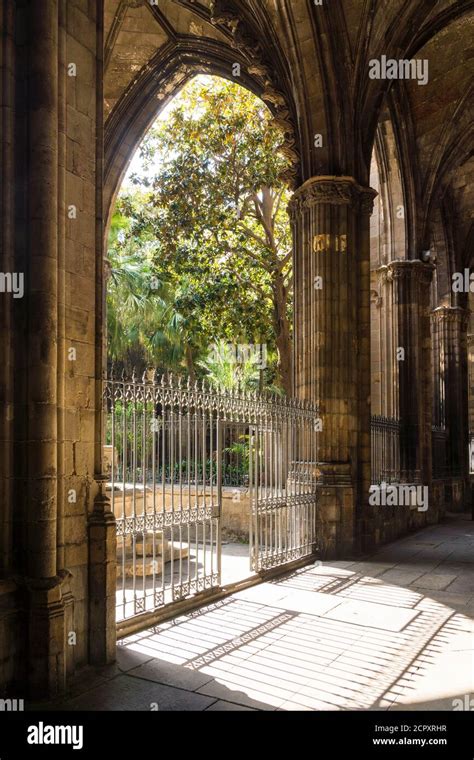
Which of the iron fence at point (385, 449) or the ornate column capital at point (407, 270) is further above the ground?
the ornate column capital at point (407, 270)

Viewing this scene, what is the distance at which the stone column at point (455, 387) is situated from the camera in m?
17.8

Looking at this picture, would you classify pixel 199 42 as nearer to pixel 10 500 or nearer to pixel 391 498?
pixel 391 498

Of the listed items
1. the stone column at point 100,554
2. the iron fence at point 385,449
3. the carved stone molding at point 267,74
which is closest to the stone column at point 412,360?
the iron fence at point 385,449

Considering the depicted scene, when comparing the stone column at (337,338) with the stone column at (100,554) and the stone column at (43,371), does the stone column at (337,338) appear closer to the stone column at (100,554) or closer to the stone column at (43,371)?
the stone column at (100,554)

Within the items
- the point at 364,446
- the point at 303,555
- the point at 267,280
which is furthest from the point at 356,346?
the point at 267,280

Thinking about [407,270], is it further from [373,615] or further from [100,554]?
[100,554]

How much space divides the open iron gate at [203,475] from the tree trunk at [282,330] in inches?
193

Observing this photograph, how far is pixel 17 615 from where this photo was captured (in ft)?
Answer: 13.9

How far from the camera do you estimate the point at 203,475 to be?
7.02m

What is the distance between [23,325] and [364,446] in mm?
6883

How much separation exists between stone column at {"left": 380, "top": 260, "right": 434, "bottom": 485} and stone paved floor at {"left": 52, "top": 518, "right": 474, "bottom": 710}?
6148 mm

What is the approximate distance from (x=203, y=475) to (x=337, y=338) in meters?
3.91

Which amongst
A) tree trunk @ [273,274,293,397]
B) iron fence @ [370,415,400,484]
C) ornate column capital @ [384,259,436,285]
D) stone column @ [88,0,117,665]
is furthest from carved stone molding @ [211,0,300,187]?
stone column @ [88,0,117,665]

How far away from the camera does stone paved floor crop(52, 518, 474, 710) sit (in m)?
4.16
